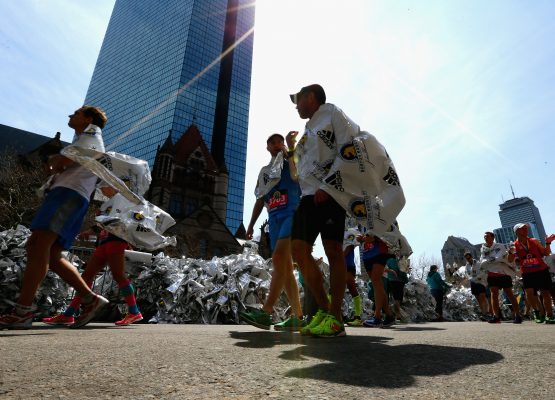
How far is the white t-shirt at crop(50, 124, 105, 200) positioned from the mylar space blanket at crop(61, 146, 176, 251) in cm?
9

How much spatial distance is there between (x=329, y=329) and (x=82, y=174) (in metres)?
2.77

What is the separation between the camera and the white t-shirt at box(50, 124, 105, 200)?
3.21 meters

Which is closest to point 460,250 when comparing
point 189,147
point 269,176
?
point 269,176

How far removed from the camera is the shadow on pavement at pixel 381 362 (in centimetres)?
117

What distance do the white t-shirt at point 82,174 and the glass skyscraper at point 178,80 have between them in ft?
230

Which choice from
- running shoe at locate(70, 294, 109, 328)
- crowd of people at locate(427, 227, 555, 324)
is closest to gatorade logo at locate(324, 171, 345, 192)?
running shoe at locate(70, 294, 109, 328)

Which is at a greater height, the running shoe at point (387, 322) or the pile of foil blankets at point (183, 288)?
the pile of foil blankets at point (183, 288)

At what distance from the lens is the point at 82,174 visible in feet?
10.8

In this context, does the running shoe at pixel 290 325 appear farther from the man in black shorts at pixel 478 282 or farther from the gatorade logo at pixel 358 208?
the man in black shorts at pixel 478 282

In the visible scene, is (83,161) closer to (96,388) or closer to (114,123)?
(96,388)

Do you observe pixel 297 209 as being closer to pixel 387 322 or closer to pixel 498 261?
pixel 387 322

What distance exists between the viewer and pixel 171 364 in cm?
135

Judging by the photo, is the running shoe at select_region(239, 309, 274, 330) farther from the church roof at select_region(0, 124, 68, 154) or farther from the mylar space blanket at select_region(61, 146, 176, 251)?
the church roof at select_region(0, 124, 68, 154)

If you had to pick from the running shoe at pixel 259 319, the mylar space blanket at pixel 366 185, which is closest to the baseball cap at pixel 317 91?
the mylar space blanket at pixel 366 185
